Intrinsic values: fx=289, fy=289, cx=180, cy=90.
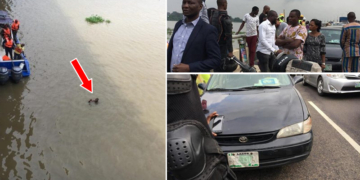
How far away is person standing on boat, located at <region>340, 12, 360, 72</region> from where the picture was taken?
977mm

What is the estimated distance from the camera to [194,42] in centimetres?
94

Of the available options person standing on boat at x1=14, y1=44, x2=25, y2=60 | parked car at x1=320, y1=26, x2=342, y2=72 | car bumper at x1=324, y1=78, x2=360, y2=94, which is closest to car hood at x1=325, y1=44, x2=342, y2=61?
parked car at x1=320, y1=26, x2=342, y2=72

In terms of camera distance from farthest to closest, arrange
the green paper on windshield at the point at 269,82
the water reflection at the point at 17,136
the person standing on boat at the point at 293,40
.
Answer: the water reflection at the point at 17,136 < the green paper on windshield at the point at 269,82 < the person standing on boat at the point at 293,40

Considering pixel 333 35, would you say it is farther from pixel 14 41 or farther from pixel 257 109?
pixel 14 41

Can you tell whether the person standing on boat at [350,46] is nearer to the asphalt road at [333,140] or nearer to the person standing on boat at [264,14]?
the asphalt road at [333,140]

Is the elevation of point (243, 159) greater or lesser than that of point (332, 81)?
lesser

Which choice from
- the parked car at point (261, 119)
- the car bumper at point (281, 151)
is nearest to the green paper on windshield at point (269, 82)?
the parked car at point (261, 119)

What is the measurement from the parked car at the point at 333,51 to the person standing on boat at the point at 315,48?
0.02 metres

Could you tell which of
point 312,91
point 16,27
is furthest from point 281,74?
point 16,27

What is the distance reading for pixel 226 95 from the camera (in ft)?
4.07

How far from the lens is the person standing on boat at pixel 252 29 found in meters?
0.95

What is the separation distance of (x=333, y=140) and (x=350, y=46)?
0.40 m

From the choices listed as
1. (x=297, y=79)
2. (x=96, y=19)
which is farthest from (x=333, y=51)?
(x=96, y=19)

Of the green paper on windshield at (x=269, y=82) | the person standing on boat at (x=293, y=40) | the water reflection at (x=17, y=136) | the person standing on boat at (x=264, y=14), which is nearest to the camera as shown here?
the person standing on boat at (x=264, y=14)
